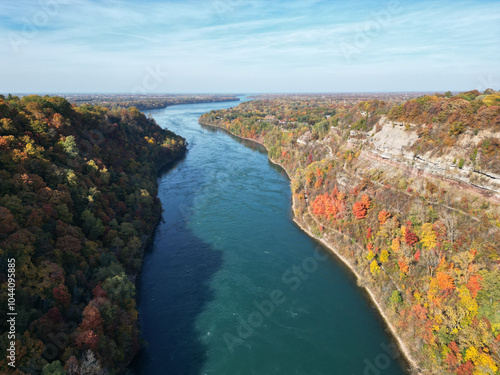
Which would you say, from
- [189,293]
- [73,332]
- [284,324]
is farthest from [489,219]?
[73,332]

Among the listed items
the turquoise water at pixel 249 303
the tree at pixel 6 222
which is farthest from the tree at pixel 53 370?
the tree at pixel 6 222

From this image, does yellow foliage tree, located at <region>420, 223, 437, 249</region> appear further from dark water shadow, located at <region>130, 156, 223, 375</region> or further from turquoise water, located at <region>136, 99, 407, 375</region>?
dark water shadow, located at <region>130, 156, 223, 375</region>

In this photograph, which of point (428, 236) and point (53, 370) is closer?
point (53, 370)

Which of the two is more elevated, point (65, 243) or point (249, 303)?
point (65, 243)

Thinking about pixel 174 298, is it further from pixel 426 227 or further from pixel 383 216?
pixel 426 227

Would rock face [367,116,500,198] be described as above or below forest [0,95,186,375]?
above

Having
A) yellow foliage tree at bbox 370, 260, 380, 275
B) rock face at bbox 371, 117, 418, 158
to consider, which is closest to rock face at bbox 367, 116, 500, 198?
rock face at bbox 371, 117, 418, 158

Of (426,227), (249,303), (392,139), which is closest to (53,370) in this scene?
(249,303)
